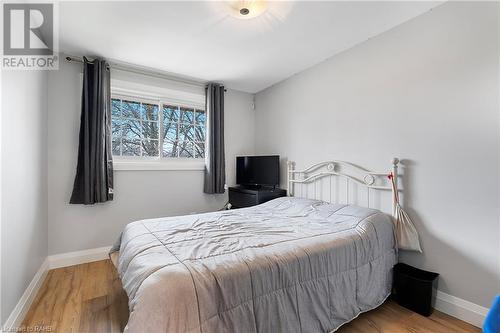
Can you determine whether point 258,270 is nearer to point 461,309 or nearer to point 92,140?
point 461,309

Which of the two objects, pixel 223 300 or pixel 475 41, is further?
pixel 475 41

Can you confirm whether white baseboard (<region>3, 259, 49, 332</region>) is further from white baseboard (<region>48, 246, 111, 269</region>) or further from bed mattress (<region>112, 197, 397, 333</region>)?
bed mattress (<region>112, 197, 397, 333</region>)

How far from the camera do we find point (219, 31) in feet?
7.29

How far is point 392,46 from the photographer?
219cm

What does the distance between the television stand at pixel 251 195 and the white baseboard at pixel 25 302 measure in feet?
7.28

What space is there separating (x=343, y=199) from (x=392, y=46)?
1.56 m

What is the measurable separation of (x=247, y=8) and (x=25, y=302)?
282cm

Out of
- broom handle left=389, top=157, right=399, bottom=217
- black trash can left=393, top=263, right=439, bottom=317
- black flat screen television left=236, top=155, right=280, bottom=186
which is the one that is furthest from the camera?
black flat screen television left=236, top=155, right=280, bottom=186

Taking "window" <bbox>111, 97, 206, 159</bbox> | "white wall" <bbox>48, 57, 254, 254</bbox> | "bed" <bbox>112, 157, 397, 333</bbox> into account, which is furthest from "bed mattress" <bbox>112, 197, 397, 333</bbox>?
"window" <bbox>111, 97, 206, 159</bbox>

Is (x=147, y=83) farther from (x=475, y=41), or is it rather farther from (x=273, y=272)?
(x=475, y=41)

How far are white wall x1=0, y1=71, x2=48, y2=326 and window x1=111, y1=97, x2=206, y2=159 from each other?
793mm

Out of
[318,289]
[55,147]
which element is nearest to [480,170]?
[318,289]

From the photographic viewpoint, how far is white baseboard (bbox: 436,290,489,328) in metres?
1.67

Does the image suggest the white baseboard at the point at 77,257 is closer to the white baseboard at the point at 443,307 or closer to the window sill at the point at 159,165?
the white baseboard at the point at 443,307
